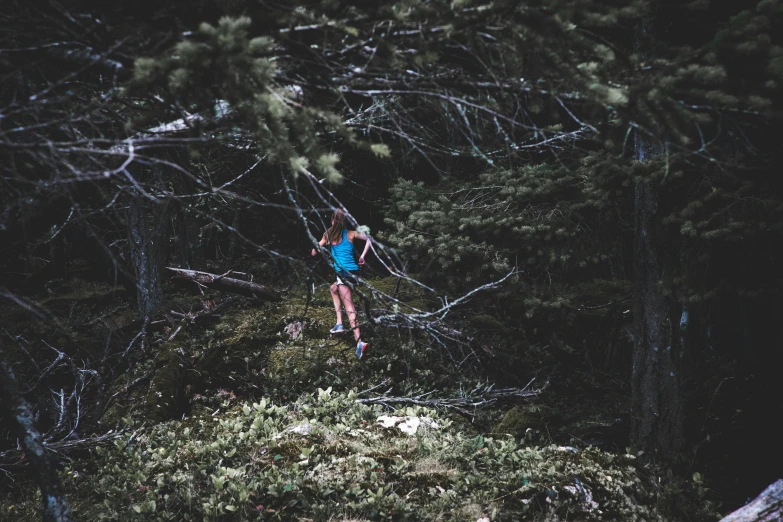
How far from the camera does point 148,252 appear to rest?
1030 cm

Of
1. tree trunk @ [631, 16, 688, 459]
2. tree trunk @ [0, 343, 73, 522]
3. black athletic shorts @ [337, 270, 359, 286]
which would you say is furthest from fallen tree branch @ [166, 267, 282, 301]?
tree trunk @ [631, 16, 688, 459]

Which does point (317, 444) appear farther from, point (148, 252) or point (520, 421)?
point (148, 252)

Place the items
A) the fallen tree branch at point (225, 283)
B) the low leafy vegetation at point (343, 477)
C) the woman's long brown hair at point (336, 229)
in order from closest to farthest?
the low leafy vegetation at point (343, 477), the woman's long brown hair at point (336, 229), the fallen tree branch at point (225, 283)

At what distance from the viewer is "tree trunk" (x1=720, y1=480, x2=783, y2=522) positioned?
361 centimetres

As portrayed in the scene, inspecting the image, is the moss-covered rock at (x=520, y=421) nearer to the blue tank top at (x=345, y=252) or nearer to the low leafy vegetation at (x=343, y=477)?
the low leafy vegetation at (x=343, y=477)

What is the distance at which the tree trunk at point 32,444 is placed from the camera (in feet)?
10.8

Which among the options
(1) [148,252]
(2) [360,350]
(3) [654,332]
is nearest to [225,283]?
(1) [148,252]

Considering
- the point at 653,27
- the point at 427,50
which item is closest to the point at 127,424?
the point at 427,50

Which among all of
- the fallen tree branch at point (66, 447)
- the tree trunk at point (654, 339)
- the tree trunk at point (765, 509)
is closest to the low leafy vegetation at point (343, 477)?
the fallen tree branch at point (66, 447)

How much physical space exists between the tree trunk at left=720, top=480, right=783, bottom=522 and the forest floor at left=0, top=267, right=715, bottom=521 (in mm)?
871

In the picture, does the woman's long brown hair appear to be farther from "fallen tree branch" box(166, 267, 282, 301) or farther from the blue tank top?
"fallen tree branch" box(166, 267, 282, 301)

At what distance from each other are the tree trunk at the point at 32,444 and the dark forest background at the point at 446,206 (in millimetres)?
20

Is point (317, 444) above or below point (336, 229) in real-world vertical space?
below

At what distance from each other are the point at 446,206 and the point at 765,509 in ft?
18.2
